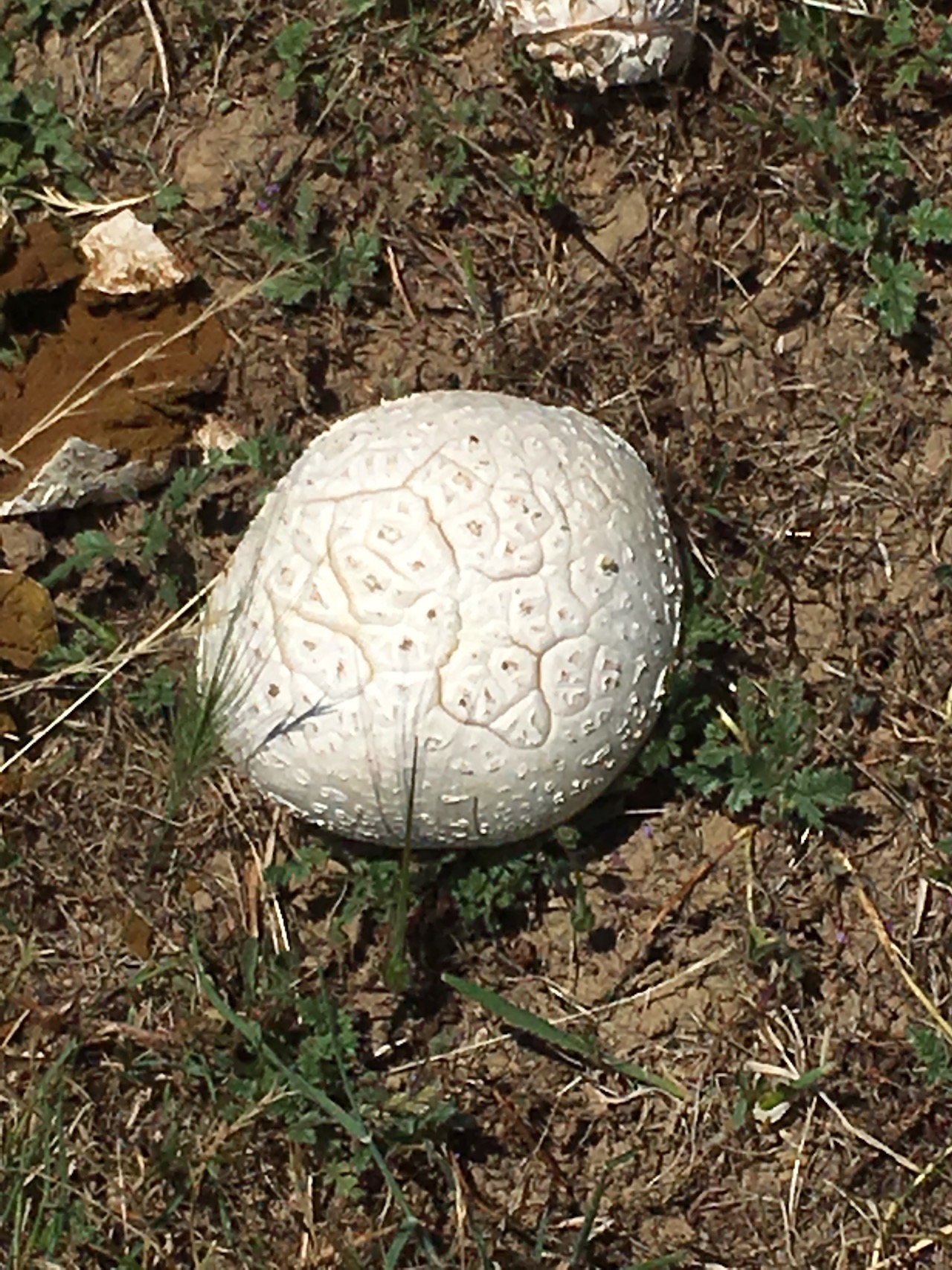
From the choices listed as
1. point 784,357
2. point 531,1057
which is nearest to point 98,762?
point 531,1057

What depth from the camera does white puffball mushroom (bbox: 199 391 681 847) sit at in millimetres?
2520

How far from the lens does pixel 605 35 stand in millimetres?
3053

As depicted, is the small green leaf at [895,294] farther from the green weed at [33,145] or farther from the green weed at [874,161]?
the green weed at [33,145]

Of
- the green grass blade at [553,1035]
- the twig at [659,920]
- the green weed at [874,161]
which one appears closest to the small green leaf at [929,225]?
the green weed at [874,161]

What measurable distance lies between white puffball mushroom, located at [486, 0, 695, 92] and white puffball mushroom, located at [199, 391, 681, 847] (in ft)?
2.67

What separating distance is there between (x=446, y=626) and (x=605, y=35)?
130cm

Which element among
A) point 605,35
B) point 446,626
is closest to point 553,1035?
point 446,626

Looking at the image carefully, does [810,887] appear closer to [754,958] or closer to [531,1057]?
[754,958]

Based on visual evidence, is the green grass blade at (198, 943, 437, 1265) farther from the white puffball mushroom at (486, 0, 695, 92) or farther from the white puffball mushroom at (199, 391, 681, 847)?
the white puffball mushroom at (486, 0, 695, 92)

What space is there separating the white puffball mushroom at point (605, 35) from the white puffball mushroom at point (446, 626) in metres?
0.81

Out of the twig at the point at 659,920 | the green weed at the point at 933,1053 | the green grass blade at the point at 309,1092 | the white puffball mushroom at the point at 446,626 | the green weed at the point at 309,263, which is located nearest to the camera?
the white puffball mushroom at the point at 446,626

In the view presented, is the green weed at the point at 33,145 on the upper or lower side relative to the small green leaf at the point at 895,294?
upper

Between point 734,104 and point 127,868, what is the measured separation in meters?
2.00

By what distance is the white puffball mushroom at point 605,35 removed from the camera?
119 inches
